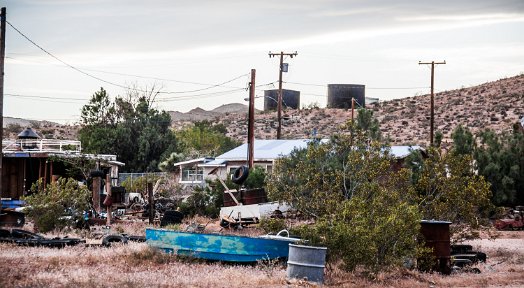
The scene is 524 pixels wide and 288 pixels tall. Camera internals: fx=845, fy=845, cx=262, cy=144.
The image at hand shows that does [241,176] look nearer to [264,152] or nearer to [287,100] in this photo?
[264,152]

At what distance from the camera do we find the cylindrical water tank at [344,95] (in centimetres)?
9494

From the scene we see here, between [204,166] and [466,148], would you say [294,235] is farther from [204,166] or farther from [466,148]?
[204,166]

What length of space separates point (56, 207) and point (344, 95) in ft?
234

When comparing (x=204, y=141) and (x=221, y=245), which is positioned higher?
(x=204, y=141)

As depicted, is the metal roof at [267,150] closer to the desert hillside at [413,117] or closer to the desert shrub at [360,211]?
the desert shrub at [360,211]

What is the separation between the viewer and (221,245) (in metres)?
21.0

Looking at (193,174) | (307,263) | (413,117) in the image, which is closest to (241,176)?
(307,263)

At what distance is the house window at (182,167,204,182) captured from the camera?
54.7 meters

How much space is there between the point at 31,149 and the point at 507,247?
82.2ft

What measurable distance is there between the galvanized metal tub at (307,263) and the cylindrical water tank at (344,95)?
77.5 m

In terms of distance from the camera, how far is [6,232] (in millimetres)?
25203

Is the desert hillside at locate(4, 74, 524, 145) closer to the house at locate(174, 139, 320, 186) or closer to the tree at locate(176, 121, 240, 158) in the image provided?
the tree at locate(176, 121, 240, 158)

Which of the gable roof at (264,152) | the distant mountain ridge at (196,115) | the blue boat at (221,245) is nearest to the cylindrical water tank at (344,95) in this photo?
the distant mountain ridge at (196,115)

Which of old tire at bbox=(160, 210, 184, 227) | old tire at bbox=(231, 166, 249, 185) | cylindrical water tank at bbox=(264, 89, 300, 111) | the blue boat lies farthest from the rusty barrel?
cylindrical water tank at bbox=(264, 89, 300, 111)
